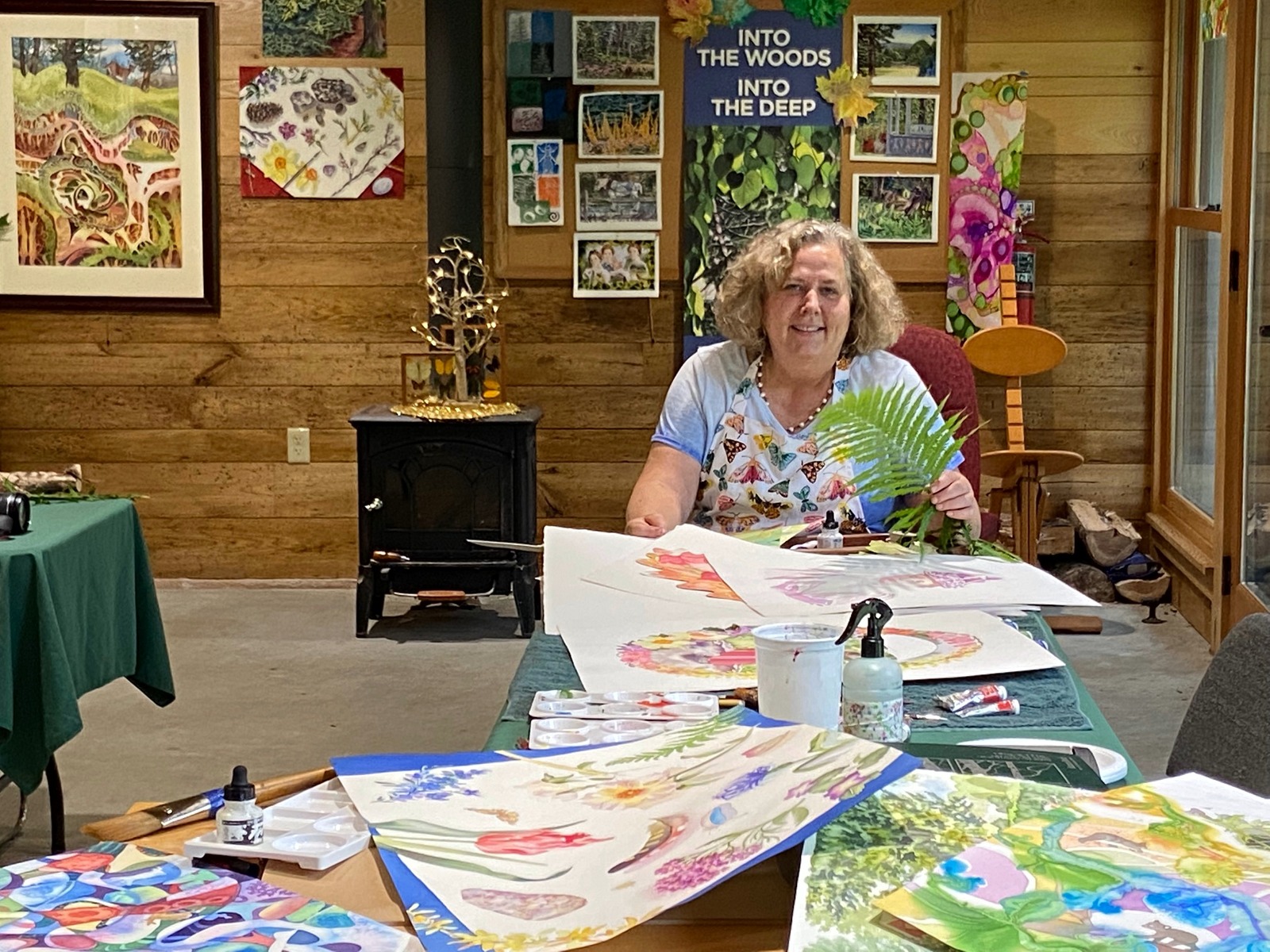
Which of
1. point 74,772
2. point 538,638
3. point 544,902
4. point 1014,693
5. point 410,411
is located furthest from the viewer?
point 410,411

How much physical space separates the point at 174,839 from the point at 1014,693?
87cm

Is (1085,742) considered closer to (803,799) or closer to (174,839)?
(803,799)

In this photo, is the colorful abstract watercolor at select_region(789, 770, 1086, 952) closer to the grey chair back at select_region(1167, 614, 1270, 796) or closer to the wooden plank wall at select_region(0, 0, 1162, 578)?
the grey chair back at select_region(1167, 614, 1270, 796)

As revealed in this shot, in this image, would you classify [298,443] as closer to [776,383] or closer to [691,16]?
[691,16]

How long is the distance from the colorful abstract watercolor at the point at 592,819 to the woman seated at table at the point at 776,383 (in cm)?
153

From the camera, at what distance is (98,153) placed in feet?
18.3

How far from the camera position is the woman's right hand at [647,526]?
2.62 metres

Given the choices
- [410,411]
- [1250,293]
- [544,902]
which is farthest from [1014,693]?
[410,411]

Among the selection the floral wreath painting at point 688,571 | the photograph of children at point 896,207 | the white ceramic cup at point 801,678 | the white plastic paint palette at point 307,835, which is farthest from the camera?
the photograph of children at point 896,207

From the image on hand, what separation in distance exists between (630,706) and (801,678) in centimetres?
19

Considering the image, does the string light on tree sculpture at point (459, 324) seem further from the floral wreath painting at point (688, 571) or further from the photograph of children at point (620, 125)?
the floral wreath painting at point (688, 571)

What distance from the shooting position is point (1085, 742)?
1.52 m

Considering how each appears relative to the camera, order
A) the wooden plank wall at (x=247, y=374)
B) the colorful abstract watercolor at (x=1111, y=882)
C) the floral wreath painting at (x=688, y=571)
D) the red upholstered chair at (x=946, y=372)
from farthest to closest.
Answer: the wooden plank wall at (x=247, y=374)
the red upholstered chair at (x=946, y=372)
the floral wreath painting at (x=688, y=571)
the colorful abstract watercolor at (x=1111, y=882)

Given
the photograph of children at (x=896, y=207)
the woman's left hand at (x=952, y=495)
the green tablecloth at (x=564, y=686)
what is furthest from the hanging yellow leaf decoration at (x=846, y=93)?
the green tablecloth at (x=564, y=686)
